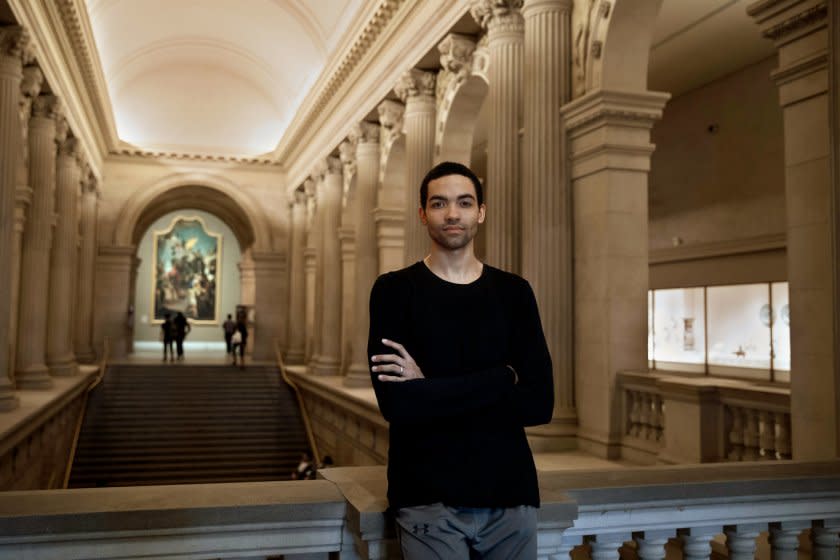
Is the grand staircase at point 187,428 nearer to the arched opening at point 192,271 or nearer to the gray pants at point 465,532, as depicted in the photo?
the arched opening at point 192,271

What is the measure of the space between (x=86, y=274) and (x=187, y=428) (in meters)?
8.87

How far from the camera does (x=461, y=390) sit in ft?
7.68

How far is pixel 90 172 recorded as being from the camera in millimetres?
26078

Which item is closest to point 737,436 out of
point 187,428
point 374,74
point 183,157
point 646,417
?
point 646,417

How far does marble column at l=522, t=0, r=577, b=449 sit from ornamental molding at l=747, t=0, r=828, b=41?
350 centimetres

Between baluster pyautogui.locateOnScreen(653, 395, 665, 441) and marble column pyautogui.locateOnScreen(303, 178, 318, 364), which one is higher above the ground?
marble column pyautogui.locateOnScreen(303, 178, 318, 364)

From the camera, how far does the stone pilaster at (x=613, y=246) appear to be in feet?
30.0

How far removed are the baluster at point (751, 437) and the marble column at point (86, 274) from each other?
73.9 ft

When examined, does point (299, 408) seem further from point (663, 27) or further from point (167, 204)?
point (167, 204)

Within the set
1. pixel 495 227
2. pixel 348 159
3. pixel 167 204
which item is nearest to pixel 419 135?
pixel 495 227

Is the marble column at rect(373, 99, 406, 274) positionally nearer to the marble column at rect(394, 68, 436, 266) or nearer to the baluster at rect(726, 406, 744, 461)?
the marble column at rect(394, 68, 436, 266)

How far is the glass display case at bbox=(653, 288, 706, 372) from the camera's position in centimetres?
1650

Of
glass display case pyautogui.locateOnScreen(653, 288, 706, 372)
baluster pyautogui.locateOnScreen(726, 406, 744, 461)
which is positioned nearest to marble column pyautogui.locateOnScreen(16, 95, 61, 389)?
glass display case pyautogui.locateOnScreen(653, 288, 706, 372)

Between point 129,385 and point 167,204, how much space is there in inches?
611
